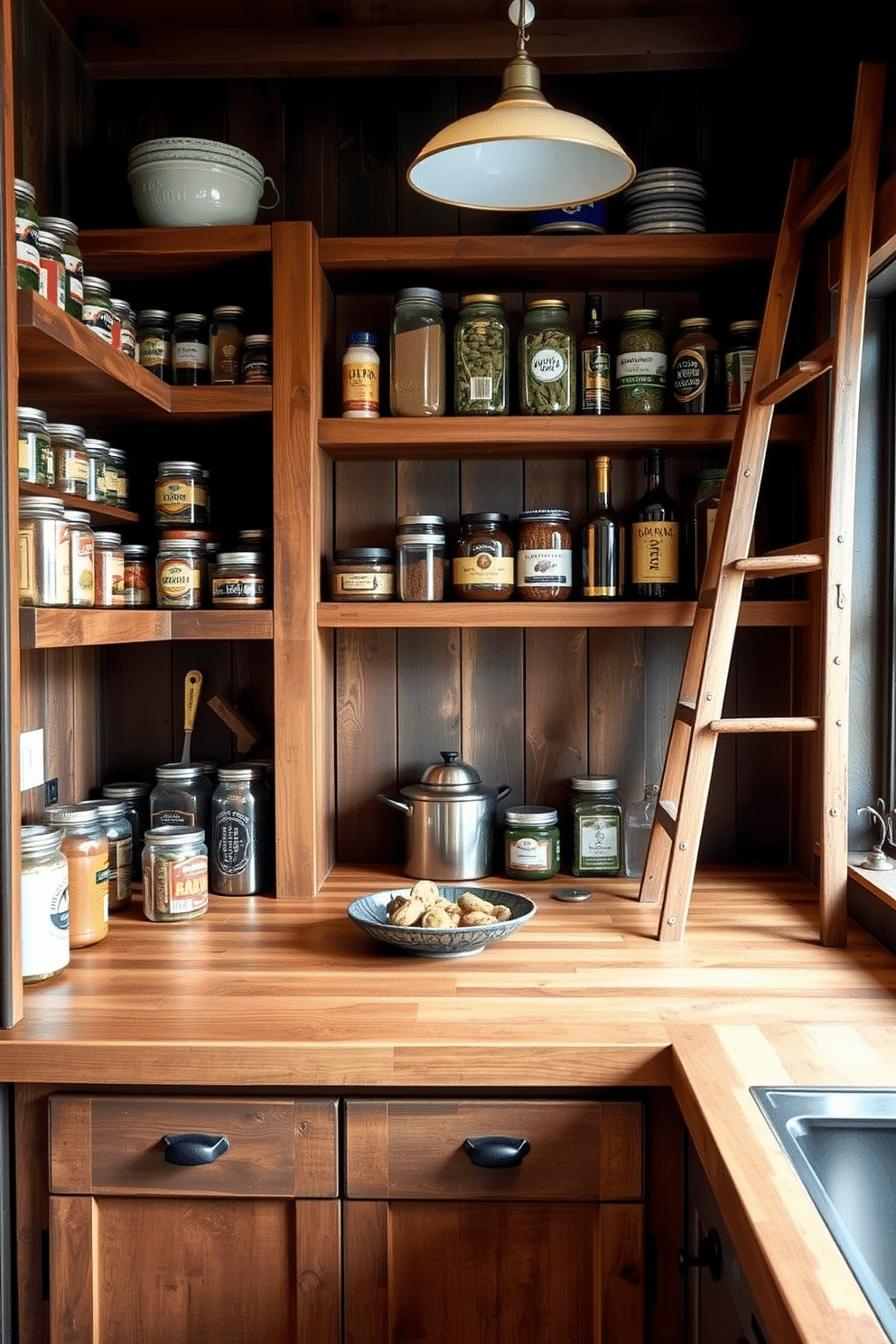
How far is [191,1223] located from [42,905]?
46 cm

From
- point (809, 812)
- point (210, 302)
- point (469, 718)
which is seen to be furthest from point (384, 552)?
point (809, 812)

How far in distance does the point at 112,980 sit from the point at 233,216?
1307mm

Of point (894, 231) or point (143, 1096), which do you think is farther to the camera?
point (894, 231)

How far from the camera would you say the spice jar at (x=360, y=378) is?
2.12m

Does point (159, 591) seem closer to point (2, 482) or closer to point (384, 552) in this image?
point (384, 552)

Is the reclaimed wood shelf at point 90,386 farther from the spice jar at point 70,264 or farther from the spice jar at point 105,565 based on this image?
the spice jar at point 105,565

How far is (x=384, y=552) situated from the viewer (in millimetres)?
2164

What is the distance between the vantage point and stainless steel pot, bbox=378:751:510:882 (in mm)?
2141

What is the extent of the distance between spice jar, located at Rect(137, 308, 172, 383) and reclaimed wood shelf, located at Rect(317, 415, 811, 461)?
1.03 ft

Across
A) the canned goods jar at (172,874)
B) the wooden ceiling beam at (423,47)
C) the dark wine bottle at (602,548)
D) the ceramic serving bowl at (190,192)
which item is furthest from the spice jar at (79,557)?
the wooden ceiling beam at (423,47)

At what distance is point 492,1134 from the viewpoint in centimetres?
144

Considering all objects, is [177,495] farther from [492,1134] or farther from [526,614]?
[492,1134]

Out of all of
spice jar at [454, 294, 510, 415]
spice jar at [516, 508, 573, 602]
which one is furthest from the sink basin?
spice jar at [454, 294, 510, 415]

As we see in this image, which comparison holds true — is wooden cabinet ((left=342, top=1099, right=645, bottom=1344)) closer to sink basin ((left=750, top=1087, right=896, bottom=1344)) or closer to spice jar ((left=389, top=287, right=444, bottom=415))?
sink basin ((left=750, top=1087, right=896, bottom=1344))
